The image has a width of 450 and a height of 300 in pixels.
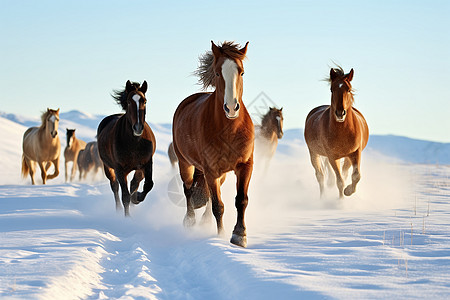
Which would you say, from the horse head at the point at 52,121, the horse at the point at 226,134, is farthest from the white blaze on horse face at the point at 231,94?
the horse head at the point at 52,121

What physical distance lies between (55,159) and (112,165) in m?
8.48

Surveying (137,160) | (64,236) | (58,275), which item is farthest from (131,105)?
(58,275)

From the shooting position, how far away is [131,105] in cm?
859

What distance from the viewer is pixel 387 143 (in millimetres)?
106875

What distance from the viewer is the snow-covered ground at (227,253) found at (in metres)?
3.75

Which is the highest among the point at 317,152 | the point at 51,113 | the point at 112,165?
the point at 51,113

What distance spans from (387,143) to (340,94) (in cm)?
10361

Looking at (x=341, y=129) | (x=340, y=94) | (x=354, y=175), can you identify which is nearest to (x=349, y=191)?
(x=354, y=175)

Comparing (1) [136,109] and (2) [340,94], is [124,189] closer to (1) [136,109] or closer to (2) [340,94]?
(1) [136,109]

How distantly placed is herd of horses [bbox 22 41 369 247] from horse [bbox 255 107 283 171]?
17.8 feet

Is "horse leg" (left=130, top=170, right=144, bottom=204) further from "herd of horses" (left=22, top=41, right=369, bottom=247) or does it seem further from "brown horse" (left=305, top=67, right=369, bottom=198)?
"brown horse" (left=305, top=67, right=369, bottom=198)

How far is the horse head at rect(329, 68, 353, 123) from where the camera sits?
9000 mm

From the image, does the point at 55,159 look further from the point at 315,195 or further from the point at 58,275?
the point at 58,275

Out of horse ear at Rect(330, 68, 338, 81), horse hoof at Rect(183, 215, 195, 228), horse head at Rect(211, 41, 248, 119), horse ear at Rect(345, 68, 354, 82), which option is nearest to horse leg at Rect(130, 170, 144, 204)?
horse hoof at Rect(183, 215, 195, 228)
